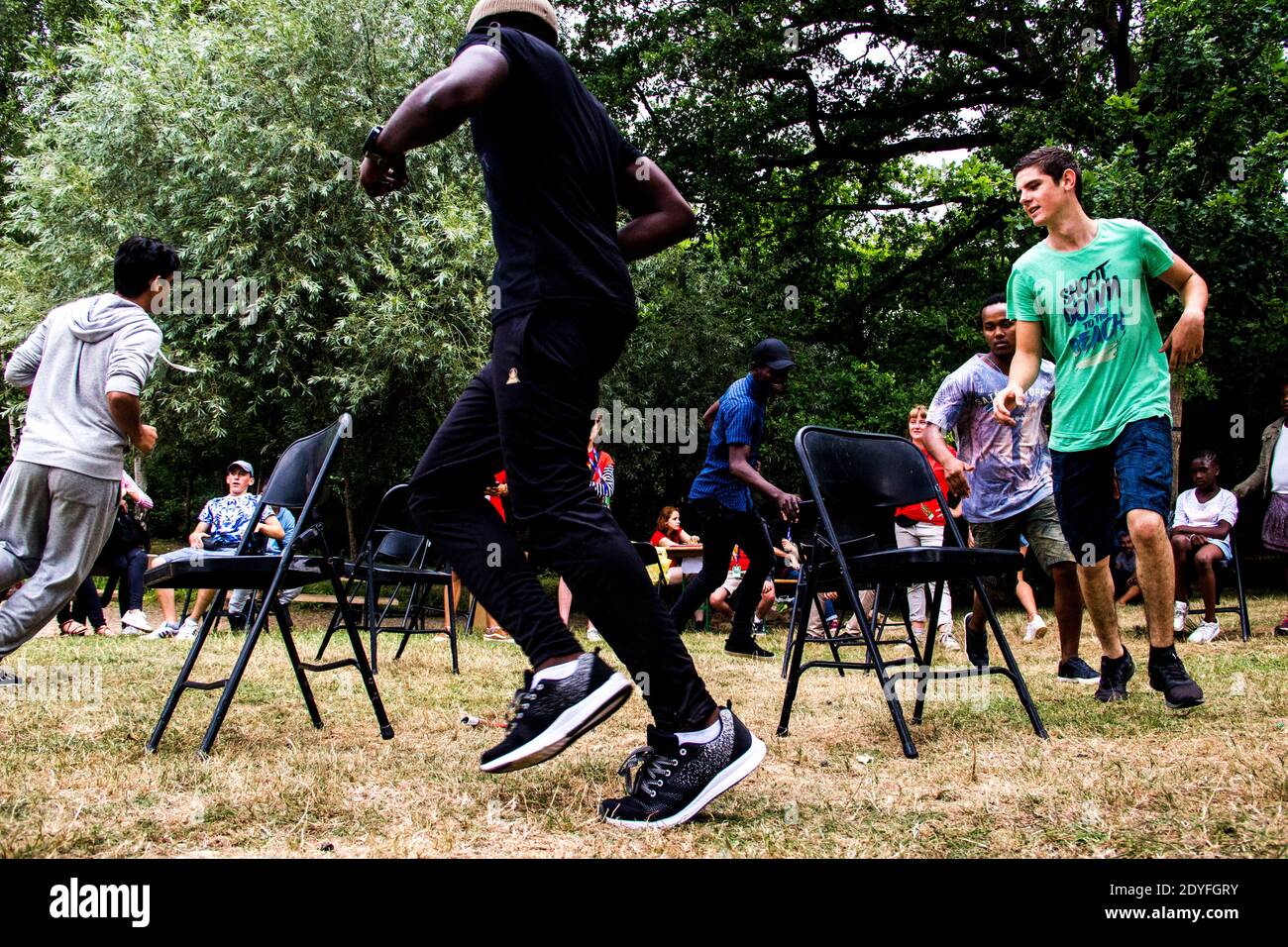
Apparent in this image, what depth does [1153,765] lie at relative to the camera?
286 centimetres

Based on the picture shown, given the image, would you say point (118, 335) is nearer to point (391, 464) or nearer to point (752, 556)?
point (752, 556)

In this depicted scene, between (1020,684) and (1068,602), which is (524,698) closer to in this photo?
(1020,684)

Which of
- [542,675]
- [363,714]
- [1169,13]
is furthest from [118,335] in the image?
[1169,13]

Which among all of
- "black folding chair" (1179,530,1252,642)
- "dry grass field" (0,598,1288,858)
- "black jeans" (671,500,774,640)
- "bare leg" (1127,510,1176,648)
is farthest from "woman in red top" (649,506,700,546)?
"bare leg" (1127,510,1176,648)

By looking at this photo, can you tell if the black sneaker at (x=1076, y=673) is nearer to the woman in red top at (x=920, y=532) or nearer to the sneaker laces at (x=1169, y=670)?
the sneaker laces at (x=1169, y=670)

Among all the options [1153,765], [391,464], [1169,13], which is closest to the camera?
[1153,765]

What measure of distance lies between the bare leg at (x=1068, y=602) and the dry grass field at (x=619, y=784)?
14.4 inches

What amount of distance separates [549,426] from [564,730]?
2.33 feet

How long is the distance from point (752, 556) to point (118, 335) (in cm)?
450

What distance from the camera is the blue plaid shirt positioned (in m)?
6.79

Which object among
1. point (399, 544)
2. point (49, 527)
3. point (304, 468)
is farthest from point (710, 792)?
point (399, 544)

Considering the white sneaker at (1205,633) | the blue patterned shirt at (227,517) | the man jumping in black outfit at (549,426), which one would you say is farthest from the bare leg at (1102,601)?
the blue patterned shirt at (227,517)

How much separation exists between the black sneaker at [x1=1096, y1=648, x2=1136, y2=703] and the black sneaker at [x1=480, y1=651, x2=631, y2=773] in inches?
110

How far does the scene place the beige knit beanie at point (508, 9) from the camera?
2539 mm
